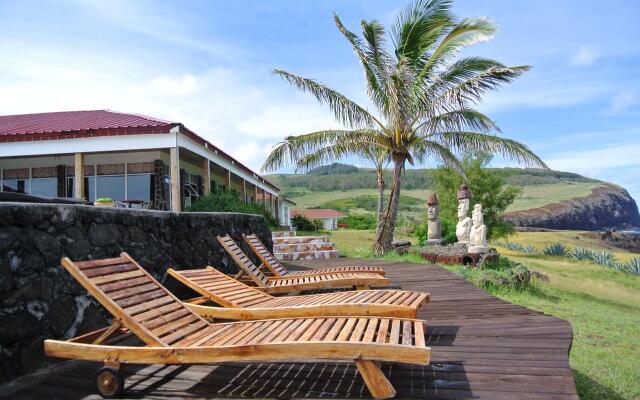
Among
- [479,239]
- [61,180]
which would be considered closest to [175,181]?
[61,180]

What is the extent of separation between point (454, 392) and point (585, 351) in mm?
3346

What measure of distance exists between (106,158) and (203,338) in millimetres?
14608

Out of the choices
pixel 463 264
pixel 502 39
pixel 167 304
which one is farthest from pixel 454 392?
pixel 502 39

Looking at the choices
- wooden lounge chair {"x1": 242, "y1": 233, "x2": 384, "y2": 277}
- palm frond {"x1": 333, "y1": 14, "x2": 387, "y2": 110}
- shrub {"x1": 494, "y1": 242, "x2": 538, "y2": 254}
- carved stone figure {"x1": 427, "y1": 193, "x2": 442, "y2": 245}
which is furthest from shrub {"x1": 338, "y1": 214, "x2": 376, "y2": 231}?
wooden lounge chair {"x1": 242, "y1": 233, "x2": 384, "y2": 277}

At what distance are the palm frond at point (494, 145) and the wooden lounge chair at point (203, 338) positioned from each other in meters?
10.4

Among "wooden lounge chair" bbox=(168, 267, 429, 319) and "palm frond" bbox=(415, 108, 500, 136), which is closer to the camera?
"wooden lounge chair" bbox=(168, 267, 429, 319)

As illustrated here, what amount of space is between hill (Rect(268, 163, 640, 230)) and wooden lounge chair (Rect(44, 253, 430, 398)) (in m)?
56.9

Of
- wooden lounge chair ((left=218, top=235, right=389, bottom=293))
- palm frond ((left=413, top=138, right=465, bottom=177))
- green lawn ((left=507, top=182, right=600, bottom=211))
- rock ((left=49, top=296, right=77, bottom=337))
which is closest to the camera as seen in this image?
rock ((left=49, top=296, right=77, bottom=337))

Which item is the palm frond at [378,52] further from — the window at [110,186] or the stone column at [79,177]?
the window at [110,186]

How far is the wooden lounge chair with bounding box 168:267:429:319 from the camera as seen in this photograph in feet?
11.7

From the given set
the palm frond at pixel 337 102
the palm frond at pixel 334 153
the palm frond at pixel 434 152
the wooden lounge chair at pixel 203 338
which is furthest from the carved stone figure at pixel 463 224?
the wooden lounge chair at pixel 203 338

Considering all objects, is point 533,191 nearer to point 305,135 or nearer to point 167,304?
point 305,135

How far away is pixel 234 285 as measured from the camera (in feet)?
15.4

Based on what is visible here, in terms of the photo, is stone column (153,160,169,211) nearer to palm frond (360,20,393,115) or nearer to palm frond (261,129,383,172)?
palm frond (261,129,383,172)
